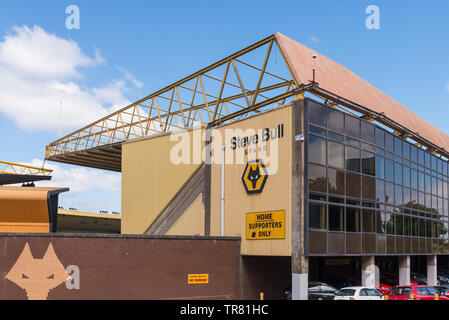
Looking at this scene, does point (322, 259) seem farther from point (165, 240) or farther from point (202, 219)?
point (165, 240)

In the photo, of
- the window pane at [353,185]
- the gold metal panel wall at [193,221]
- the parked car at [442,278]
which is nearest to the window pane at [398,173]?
the window pane at [353,185]

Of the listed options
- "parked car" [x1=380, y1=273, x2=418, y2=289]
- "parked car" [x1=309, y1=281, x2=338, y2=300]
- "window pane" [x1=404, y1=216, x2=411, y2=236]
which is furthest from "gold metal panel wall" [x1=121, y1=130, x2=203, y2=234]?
"parked car" [x1=380, y1=273, x2=418, y2=289]

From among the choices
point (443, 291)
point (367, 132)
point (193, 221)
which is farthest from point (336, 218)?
point (193, 221)

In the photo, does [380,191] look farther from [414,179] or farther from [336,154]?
[414,179]

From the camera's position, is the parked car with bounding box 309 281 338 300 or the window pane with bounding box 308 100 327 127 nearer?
the window pane with bounding box 308 100 327 127

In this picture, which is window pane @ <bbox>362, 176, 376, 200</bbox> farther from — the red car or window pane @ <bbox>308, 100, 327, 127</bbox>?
the red car

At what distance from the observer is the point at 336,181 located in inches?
1086

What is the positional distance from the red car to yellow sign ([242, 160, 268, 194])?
30.0ft

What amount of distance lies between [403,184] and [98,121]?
31532mm

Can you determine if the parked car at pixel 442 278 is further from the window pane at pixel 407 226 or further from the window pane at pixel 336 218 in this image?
the window pane at pixel 336 218

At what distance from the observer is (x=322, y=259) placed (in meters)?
35.6

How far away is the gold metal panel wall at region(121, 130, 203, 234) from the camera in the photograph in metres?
35.7

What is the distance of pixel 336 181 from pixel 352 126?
4078 mm
